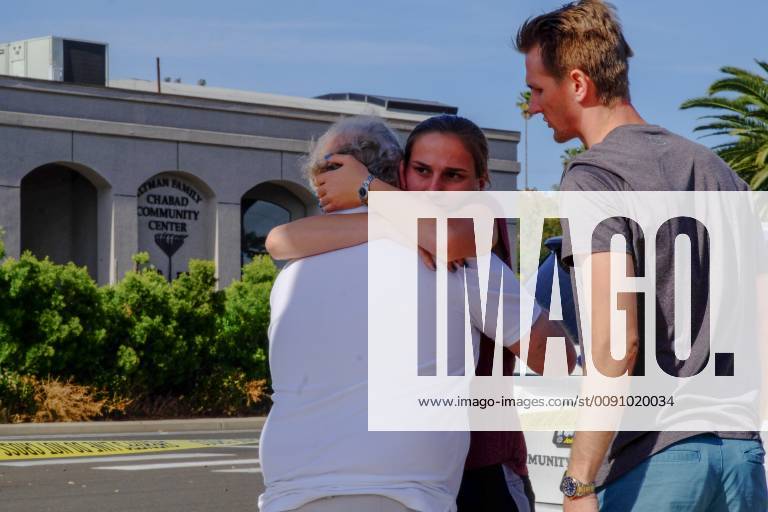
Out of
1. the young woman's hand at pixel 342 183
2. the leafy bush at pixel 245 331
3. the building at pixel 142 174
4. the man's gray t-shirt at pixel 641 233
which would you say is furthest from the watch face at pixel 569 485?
the building at pixel 142 174

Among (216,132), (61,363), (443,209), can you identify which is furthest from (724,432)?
(216,132)

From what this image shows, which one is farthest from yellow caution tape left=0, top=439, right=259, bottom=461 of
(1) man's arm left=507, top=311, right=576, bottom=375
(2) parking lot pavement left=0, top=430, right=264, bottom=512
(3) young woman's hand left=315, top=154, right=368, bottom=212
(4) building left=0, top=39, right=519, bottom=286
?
(4) building left=0, top=39, right=519, bottom=286

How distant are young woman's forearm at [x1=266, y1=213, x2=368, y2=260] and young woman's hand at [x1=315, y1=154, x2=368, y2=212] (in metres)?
0.05

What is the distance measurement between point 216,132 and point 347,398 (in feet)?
96.3

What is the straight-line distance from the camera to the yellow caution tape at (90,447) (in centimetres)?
1442

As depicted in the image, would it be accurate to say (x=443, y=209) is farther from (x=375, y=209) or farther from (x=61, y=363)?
(x=61, y=363)

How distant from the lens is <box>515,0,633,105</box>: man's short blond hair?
9.47ft

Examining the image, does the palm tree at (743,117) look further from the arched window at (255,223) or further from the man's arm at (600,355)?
the man's arm at (600,355)

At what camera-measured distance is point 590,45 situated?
2.89 metres

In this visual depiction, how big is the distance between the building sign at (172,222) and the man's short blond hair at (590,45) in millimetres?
28585

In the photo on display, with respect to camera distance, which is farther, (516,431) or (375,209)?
(516,431)

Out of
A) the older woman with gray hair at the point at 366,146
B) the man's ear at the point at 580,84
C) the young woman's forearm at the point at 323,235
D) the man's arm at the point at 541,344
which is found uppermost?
the man's ear at the point at 580,84

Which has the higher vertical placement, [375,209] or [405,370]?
[375,209]

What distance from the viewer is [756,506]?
9.49ft
